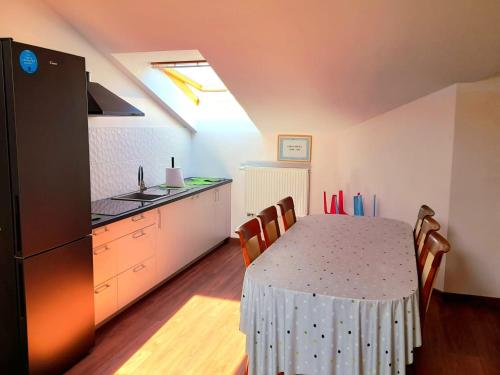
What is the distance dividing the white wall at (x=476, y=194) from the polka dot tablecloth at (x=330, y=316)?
58.0 inches

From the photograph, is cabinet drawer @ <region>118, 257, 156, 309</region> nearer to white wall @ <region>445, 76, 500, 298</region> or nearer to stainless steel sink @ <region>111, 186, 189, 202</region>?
stainless steel sink @ <region>111, 186, 189, 202</region>

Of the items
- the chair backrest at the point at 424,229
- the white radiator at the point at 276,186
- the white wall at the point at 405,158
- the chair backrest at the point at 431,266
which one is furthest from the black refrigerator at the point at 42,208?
the white wall at the point at 405,158

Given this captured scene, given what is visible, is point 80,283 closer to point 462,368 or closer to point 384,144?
point 462,368

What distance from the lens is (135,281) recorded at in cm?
327

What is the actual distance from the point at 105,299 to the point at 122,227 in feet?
1.67

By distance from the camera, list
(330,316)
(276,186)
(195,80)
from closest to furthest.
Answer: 1. (330,316)
2. (276,186)
3. (195,80)

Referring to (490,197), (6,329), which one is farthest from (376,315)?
(490,197)

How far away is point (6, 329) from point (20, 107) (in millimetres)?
1159

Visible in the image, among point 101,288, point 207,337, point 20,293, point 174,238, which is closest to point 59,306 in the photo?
point 20,293

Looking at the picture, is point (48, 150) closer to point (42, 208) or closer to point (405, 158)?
point (42, 208)

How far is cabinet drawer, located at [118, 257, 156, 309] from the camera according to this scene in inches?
122

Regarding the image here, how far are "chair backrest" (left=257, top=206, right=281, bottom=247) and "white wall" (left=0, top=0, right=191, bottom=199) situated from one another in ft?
5.05

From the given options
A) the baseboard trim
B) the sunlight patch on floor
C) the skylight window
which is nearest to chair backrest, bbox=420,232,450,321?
the sunlight patch on floor

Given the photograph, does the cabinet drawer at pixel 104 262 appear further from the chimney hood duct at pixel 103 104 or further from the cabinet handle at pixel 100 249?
the chimney hood duct at pixel 103 104
